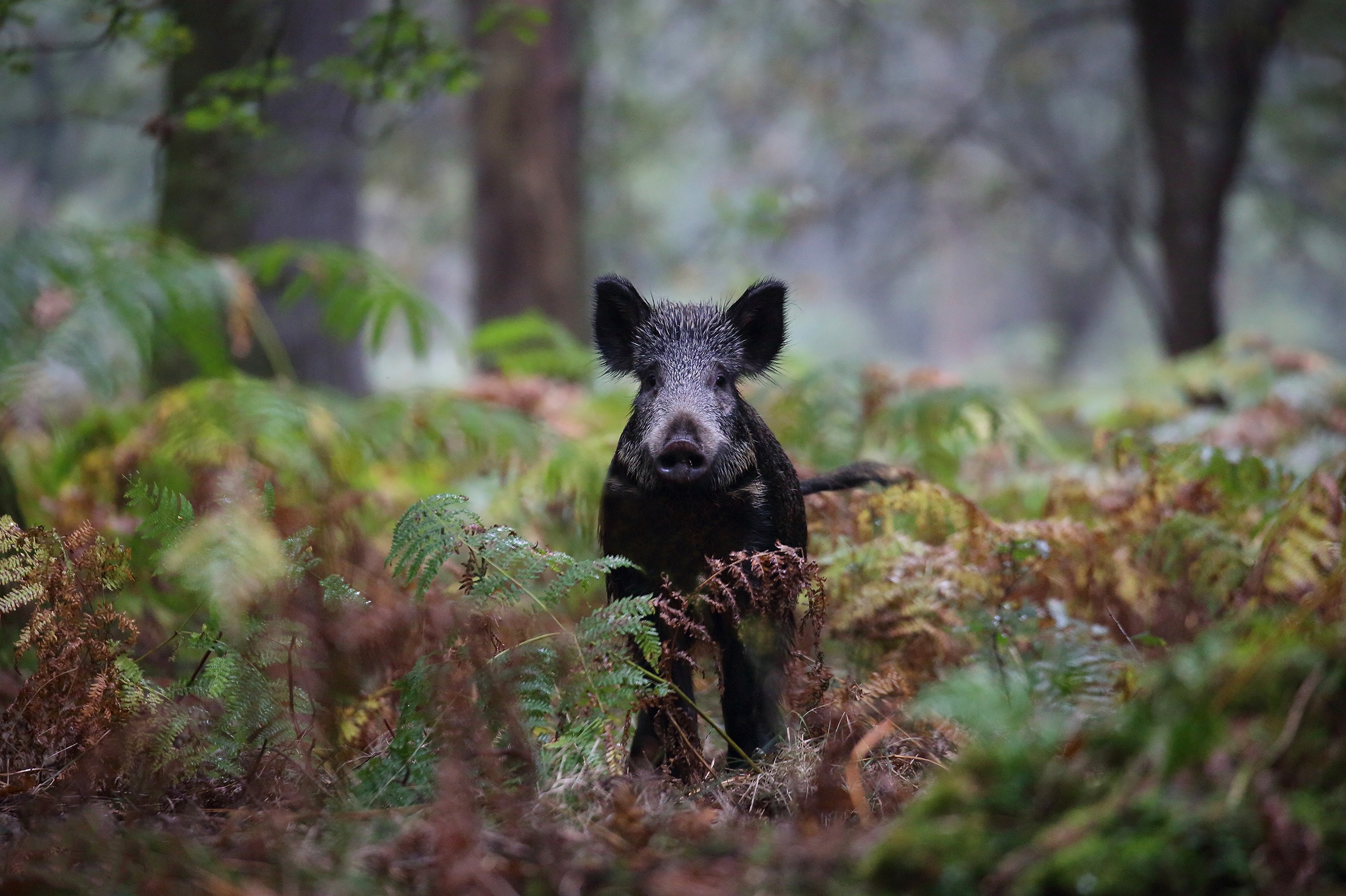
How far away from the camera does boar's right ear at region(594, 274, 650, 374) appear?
385 centimetres

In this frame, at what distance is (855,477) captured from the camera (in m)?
3.92

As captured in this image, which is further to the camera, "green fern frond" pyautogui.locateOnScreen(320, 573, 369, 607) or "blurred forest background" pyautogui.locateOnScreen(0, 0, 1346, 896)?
"green fern frond" pyautogui.locateOnScreen(320, 573, 369, 607)

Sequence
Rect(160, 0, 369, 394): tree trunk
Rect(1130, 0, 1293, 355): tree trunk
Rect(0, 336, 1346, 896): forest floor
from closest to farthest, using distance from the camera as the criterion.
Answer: Rect(0, 336, 1346, 896): forest floor < Rect(160, 0, 369, 394): tree trunk < Rect(1130, 0, 1293, 355): tree trunk

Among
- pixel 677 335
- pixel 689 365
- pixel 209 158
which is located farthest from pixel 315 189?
pixel 689 365

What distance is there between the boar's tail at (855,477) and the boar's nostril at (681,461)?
34.1 inches

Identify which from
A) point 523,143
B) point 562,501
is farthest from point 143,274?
point 523,143

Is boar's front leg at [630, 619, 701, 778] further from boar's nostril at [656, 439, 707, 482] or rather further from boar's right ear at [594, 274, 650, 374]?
boar's right ear at [594, 274, 650, 374]

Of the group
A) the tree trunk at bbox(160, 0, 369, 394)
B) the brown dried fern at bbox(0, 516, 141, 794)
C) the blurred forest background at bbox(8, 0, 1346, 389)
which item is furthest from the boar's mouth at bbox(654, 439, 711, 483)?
the tree trunk at bbox(160, 0, 369, 394)

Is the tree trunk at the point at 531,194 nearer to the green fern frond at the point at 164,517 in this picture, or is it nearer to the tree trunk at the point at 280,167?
the tree trunk at the point at 280,167

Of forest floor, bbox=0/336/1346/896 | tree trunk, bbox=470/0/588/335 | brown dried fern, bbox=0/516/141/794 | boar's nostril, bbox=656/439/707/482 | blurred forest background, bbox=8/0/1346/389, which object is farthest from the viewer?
tree trunk, bbox=470/0/588/335

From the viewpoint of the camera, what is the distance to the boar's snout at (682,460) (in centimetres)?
306

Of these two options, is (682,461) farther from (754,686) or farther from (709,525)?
(754,686)

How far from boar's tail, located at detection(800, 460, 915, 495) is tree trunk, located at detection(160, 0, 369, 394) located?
2505 mm

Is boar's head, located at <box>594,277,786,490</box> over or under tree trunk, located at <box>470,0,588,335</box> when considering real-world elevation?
under
